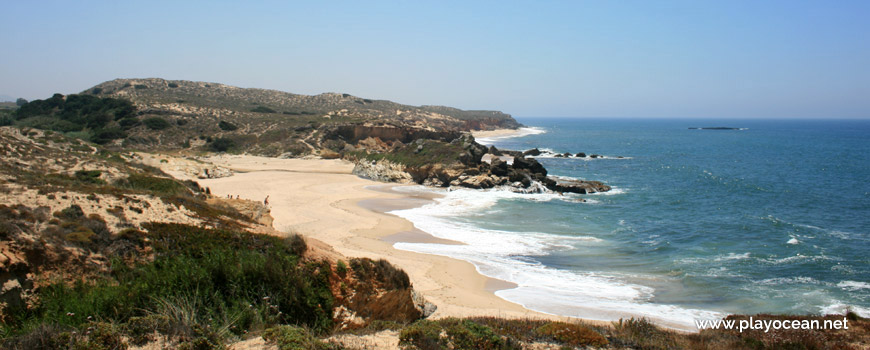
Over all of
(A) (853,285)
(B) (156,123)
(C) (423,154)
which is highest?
(B) (156,123)

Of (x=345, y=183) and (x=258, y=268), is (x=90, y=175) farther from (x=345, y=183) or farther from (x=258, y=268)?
(x=345, y=183)

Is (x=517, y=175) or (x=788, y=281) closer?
(x=788, y=281)

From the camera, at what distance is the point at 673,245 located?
20.4 meters

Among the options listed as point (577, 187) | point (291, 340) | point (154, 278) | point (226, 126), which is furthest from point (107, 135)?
point (291, 340)

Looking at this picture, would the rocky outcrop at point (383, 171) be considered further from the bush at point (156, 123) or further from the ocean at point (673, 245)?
the bush at point (156, 123)

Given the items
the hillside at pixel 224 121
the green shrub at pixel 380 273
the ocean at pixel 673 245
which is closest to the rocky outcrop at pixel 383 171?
the ocean at pixel 673 245

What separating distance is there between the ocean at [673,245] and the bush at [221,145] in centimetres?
3182

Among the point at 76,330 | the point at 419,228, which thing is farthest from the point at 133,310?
the point at 419,228

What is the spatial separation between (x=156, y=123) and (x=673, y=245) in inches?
2264

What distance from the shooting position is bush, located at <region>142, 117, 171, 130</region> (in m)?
56.1

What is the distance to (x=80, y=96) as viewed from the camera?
65125 mm

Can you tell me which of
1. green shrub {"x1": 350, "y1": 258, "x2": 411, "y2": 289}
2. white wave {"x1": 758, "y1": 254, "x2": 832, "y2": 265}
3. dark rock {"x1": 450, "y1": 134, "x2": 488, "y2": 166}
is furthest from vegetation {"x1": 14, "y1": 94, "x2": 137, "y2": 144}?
white wave {"x1": 758, "y1": 254, "x2": 832, "y2": 265}

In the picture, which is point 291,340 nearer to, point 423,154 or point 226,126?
point 423,154

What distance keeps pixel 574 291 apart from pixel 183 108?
217ft
